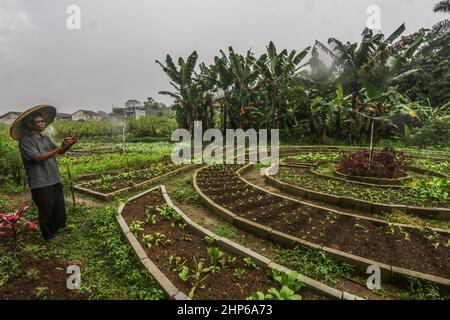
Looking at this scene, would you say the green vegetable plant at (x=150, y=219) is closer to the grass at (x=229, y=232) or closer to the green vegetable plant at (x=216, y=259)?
the grass at (x=229, y=232)

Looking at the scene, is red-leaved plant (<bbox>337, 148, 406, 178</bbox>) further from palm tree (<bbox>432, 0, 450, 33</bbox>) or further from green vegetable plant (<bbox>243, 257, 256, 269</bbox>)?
palm tree (<bbox>432, 0, 450, 33</bbox>)

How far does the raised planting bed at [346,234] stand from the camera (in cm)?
325

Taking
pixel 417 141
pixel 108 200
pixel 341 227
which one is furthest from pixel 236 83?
pixel 341 227

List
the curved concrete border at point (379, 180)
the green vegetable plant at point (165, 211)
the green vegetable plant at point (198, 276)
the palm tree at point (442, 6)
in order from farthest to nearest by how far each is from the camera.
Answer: the palm tree at point (442, 6)
the curved concrete border at point (379, 180)
the green vegetable plant at point (165, 211)
the green vegetable plant at point (198, 276)

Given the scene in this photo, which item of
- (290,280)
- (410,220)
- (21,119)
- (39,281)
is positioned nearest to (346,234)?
(410,220)

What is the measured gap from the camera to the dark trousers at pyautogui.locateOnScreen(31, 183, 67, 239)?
3943mm

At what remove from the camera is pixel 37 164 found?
3.90m

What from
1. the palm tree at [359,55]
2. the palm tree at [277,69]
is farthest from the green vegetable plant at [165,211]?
the palm tree at [277,69]

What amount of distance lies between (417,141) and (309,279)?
15.2 metres

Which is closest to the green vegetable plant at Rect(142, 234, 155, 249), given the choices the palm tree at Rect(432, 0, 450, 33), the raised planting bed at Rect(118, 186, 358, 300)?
the raised planting bed at Rect(118, 186, 358, 300)

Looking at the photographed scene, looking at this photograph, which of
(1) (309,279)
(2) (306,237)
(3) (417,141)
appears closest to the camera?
(1) (309,279)

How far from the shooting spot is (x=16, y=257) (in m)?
3.51

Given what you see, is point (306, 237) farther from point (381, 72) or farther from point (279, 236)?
point (381, 72)

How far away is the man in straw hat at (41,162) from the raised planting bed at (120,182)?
1894 mm
